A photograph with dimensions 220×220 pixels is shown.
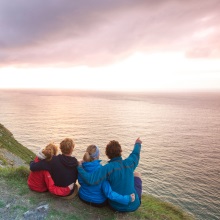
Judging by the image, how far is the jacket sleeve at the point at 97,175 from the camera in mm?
→ 7856

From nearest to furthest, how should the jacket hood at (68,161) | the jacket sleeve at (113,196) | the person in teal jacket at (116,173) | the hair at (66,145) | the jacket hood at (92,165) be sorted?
the person in teal jacket at (116,173) < the jacket sleeve at (113,196) < the jacket hood at (92,165) < the hair at (66,145) < the jacket hood at (68,161)

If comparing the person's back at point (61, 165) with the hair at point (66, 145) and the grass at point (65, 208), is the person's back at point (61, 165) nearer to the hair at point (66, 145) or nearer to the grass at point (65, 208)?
the hair at point (66, 145)

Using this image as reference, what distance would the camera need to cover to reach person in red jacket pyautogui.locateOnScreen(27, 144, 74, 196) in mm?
8649

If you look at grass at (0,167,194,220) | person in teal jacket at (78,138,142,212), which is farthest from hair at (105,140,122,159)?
grass at (0,167,194,220)

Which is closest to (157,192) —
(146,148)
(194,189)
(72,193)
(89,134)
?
(194,189)

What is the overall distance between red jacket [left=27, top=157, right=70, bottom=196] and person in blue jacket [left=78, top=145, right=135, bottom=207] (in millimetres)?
1143

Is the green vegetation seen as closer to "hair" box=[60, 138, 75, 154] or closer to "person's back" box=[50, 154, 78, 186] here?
"person's back" box=[50, 154, 78, 186]

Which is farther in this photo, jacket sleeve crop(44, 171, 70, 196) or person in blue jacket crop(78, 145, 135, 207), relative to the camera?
jacket sleeve crop(44, 171, 70, 196)

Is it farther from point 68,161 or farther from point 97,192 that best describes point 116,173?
point 68,161

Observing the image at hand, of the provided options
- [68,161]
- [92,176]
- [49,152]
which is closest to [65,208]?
[68,161]

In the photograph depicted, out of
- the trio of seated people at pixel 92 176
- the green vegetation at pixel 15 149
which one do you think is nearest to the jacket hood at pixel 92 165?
the trio of seated people at pixel 92 176

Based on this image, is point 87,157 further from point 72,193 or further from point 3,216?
point 3,216

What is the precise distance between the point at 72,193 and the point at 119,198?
2.49 metres

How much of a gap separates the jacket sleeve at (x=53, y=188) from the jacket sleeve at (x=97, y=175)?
158 centimetres
